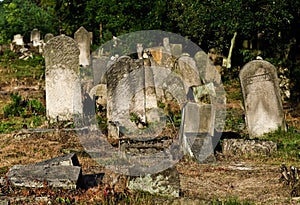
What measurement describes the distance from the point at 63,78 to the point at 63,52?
24.7 inches

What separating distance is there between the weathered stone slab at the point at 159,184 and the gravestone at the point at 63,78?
6.81 m

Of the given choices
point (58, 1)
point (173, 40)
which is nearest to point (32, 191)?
point (173, 40)

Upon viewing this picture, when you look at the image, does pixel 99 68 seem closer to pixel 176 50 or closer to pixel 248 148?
pixel 176 50

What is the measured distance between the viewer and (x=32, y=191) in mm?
7391

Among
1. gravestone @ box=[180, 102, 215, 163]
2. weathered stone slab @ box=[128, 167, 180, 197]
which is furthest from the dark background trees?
weathered stone slab @ box=[128, 167, 180, 197]

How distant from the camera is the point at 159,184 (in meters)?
7.11

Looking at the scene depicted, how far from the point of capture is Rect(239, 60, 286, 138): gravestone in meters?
12.5

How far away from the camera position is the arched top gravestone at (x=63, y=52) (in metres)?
13.7

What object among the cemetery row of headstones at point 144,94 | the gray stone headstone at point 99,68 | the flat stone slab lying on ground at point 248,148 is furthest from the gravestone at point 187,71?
the flat stone slab lying on ground at point 248,148

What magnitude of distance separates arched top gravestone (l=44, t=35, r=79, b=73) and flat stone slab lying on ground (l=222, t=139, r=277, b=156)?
4792mm

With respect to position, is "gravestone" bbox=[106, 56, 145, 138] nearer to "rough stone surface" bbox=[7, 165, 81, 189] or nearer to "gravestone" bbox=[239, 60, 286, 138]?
"gravestone" bbox=[239, 60, 286, 138]

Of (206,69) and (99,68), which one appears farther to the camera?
(206,69)

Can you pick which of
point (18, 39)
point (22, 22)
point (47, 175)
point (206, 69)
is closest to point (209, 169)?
point (47, 175)

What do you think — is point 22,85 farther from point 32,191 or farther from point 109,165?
point 32,191
